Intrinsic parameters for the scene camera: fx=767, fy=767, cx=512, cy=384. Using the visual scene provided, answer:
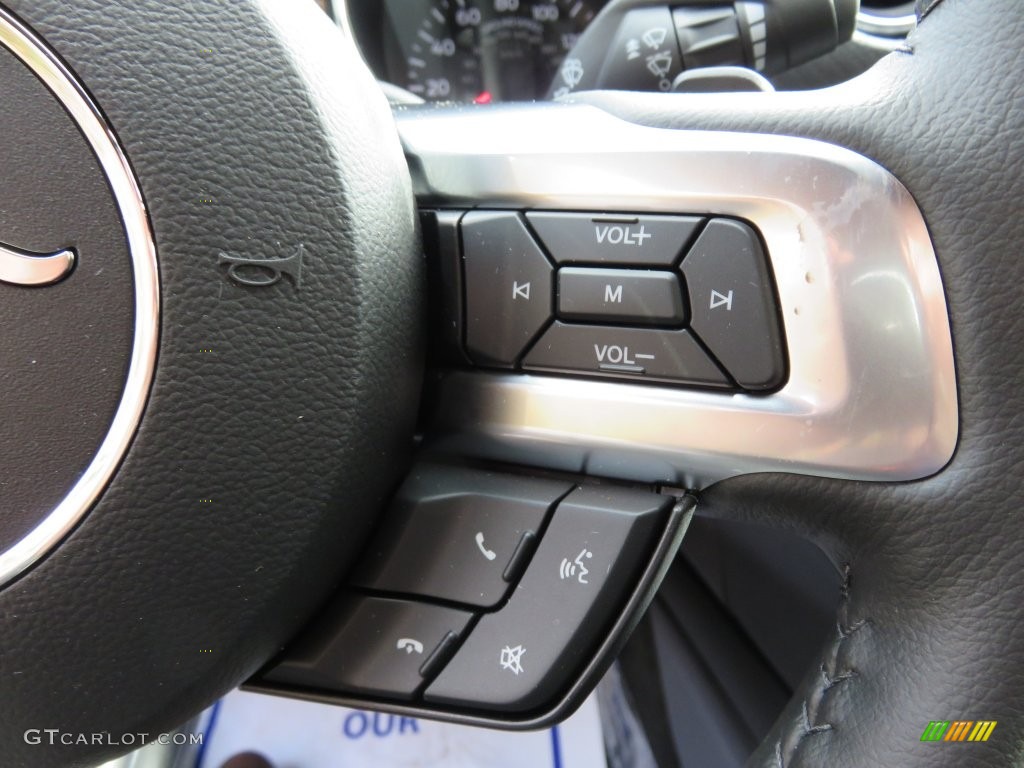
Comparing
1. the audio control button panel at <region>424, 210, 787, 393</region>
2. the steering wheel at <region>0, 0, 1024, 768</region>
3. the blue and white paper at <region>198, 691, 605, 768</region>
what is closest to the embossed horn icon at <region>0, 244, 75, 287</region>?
the steering wheel at <region>0, 0, 1024, 768</region>

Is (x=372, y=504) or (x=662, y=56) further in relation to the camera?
(x=662, y=56)

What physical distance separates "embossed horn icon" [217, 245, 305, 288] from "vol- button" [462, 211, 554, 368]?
135 mm

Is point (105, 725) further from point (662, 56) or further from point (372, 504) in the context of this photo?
point (662, 56)

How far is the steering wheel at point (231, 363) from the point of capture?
0.38 meters

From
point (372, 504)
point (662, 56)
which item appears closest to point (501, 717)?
point (372, 504)

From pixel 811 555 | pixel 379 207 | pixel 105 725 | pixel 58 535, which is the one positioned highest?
pixel 379 207

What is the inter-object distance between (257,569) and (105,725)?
0.39 ft

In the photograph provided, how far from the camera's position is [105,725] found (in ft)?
1.35

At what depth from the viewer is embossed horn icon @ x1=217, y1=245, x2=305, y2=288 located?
39cm

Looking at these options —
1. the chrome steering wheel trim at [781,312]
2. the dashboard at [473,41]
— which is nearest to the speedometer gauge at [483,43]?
the dashboard at [473,41]

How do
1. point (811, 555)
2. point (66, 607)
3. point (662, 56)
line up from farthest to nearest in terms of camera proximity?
point (662, 56)
point (811, 555)
point (66, 607)

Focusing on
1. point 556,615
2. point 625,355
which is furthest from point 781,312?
point 556,615

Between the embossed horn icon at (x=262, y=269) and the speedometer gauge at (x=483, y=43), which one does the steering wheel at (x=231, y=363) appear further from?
the speedometer gauge at (x=483, y=43)

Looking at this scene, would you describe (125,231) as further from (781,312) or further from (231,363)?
(781,312)
